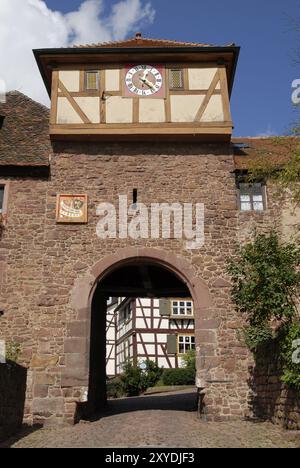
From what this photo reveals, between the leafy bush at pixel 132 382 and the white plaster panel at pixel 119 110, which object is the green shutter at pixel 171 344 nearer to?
the leafy bush at pixel 132 382

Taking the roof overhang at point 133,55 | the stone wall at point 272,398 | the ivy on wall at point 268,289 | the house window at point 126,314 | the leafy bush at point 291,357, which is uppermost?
the roof overhang at point 133,55

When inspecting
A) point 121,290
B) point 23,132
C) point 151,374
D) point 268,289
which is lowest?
point 151,374

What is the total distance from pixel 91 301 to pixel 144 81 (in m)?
5.97

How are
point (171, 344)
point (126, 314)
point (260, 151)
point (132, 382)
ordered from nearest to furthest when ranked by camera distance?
point (260, 151) → point (132, 382) → point (171, 344) → point (126, 314)

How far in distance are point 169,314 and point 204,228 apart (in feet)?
60.7

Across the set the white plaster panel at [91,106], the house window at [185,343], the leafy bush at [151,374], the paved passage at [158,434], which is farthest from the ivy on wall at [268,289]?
the house window at [185,343]

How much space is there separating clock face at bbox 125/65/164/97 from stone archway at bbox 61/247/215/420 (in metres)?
4.25

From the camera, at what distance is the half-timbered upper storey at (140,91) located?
12.8 m

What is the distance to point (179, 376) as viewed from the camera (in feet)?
85.0

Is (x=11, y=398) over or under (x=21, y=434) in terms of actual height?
over

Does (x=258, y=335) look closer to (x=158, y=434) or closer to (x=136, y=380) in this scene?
(x=158, y=434)

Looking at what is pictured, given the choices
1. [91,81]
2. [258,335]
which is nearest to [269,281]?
[258,335]

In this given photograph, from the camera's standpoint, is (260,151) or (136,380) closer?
(260,151)

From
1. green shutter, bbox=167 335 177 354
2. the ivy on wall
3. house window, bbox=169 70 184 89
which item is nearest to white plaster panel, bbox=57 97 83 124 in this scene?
house window, bbox=169 70 184 89
